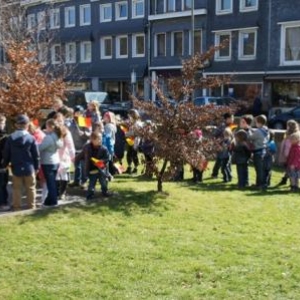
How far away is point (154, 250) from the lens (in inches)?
281

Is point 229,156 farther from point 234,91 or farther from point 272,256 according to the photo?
point 234,91

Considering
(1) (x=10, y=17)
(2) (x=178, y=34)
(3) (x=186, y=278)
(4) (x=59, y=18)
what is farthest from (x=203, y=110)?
(4) (x=59, y=18)

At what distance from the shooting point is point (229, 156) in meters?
12.5

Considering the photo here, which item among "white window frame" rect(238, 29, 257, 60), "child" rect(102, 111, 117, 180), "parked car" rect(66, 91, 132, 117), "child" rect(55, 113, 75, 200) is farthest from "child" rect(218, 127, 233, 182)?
"white window frame" rect(238, 29, 257, 60)

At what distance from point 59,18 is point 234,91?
20150mm

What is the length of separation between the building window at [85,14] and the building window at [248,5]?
15942 mm

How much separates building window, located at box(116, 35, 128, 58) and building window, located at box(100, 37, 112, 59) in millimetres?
Result: 937

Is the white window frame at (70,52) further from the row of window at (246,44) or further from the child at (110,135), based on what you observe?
the child at (110,135)

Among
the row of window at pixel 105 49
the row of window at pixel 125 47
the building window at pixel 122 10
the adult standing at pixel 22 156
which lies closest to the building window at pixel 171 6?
the row of window at pixel 125 47

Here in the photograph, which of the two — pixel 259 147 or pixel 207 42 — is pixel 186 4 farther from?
pixel 259 147

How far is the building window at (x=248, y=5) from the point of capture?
36.5 meters

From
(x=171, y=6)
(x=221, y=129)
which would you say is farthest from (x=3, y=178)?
(x=171, y=6)

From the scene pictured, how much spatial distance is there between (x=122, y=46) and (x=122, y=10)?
2.87 m

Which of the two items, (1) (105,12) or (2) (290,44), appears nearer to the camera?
(2) (290,44)
